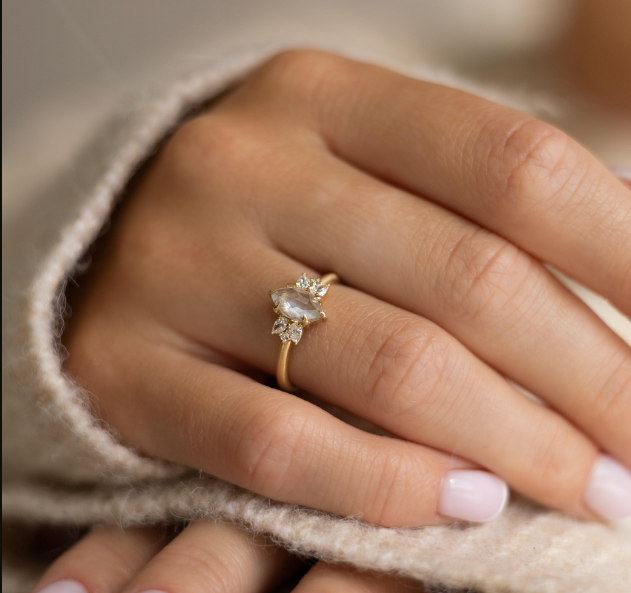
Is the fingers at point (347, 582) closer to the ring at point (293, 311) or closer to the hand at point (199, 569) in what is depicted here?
the hand at point (199, 569)

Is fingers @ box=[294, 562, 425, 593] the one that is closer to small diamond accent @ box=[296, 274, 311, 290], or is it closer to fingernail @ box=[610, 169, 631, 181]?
small diamond accent @ box=[296, 274, 311, 290]

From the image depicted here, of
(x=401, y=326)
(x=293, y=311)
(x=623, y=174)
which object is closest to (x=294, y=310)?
(x=293, y=311)

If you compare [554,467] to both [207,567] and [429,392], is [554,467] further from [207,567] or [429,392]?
[207,567]

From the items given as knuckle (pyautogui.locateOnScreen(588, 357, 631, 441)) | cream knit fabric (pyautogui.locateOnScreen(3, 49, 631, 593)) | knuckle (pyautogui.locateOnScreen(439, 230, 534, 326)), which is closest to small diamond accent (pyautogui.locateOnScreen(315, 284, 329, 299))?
knuckle (pyautogui.locateOnScreen(439, 230, 534, 326))

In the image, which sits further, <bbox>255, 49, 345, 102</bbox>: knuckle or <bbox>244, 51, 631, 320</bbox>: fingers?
<bbox>255, 49, 345, 102</bbox>: knuckle

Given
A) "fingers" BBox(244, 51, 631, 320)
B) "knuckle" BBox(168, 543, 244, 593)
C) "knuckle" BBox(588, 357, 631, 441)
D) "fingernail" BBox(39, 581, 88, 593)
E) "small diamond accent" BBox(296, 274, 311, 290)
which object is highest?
"fingers" BBox(244, 51, 631, 320)

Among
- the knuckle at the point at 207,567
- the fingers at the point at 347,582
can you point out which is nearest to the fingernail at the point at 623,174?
the fingers at the point at 347,582

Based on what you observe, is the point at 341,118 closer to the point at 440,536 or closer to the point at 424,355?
the point at 424,355
